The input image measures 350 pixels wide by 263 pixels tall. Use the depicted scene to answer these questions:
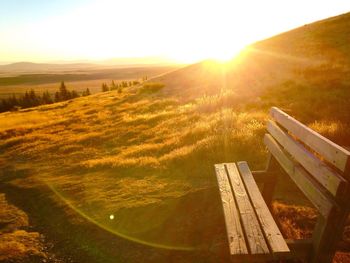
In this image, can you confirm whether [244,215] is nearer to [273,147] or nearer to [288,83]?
[273,147]

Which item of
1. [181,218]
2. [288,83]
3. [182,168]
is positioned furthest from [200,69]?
[181,218]

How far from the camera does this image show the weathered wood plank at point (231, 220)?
3117mm

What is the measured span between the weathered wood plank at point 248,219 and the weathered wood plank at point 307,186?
606 mm

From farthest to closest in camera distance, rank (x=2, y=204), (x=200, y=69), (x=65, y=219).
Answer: (x=200, y=69), (x=2, y=204), (x=65, y=219)

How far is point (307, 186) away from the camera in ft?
11.0

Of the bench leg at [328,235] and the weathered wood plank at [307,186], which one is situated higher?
the weathered wood plank at [307,186]

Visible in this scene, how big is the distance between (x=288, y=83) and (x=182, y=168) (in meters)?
15.3

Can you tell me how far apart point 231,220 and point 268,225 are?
0.43 m

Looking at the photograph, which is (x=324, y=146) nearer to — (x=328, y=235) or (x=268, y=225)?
(x=328, y=235)

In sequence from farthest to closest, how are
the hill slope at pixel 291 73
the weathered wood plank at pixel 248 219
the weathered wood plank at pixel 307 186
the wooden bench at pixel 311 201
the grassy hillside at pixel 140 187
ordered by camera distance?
the hill slope at pixel 291 73 < the grassy hillside at pixel 140 187 < the weathered wood plank at pixel 248 219 < the weathered wood plank at pixel 307 186 < the wooden bench at pixel 311 201

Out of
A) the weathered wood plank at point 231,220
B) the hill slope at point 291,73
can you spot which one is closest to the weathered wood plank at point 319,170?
the weathered wood plank at point 231,220

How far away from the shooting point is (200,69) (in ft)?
160

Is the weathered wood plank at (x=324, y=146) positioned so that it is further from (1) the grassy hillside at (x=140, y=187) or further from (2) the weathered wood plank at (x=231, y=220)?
(1) the grassy hillside at (x=140, y=187)

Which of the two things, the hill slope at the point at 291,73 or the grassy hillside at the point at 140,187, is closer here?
the grassy hillside at the point at 140,187
